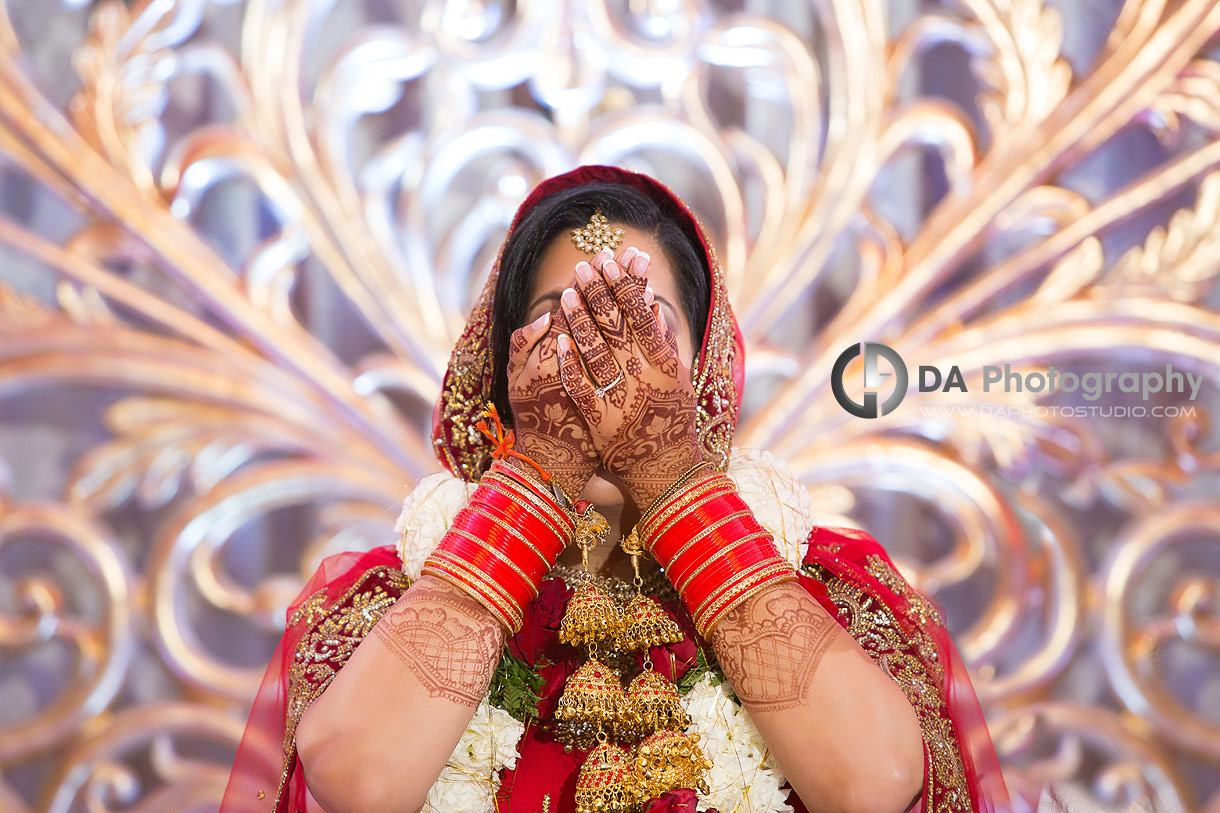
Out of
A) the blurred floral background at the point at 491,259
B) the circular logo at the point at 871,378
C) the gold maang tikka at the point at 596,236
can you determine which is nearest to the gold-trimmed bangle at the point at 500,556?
the gold maang tikka at the point at 596,236

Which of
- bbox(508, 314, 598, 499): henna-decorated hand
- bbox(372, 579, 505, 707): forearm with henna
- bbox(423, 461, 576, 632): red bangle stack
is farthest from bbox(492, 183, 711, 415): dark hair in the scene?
bbox(372, 579, 505, 707): forearm with henna

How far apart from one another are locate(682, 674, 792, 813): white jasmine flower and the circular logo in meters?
1.16

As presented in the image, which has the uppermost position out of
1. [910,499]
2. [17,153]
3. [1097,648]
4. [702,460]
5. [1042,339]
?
[17,153]

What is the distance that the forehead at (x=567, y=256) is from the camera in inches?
59.6

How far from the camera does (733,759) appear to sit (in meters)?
1.37

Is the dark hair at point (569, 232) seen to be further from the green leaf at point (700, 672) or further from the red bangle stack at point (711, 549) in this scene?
the green leaf at point (700, 672)

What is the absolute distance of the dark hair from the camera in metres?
1.58

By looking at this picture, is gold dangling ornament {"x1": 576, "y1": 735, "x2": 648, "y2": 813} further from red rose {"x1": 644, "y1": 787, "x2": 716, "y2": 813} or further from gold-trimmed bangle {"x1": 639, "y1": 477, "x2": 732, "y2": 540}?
gold-trimmed bangle {"x1": 639, "y1": 477, "x2": 732, "y2": 540}

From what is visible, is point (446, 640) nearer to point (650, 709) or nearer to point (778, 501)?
point (650, 709)

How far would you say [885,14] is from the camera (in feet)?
8.00

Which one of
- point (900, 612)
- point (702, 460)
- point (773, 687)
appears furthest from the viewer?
point (900, 612)

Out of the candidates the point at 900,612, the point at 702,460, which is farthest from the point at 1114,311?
the point at 702,460

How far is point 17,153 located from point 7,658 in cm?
121

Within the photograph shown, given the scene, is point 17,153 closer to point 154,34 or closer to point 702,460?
point 154,34
